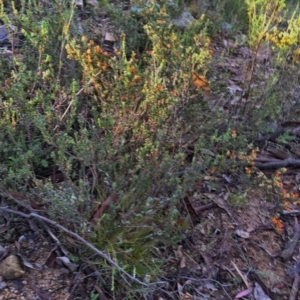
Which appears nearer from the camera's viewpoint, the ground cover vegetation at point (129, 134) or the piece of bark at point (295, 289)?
the ground cover vegetation at point (129, 134)

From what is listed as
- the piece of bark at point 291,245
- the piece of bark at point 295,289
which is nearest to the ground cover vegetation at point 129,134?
the piece of bark at point 291,245

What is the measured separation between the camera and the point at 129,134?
287cm

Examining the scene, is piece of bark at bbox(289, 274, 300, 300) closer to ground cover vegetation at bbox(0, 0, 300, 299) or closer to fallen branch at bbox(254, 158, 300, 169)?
ground cover vegetation at bbox(0, 0, 300, 299)

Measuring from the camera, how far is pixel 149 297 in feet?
8.25

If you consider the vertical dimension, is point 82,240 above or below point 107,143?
below

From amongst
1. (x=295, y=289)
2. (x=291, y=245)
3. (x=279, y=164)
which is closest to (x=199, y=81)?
(x=279, y=164)

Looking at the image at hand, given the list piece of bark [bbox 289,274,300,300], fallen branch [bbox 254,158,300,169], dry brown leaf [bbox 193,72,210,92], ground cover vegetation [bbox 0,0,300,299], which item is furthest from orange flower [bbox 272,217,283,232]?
dry brown leaf [bbox 193,72,210,92]

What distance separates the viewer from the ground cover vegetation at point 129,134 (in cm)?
254

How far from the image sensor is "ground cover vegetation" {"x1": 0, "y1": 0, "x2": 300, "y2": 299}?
2.54 meters

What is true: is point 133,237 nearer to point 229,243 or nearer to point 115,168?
point 115,168

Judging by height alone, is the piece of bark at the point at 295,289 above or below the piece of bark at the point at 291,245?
below

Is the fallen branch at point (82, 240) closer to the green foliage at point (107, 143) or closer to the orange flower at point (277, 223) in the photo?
the green foliage at point (107, 143)

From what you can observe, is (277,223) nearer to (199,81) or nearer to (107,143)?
(199,81)

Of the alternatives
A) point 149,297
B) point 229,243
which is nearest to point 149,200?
point 149,297
